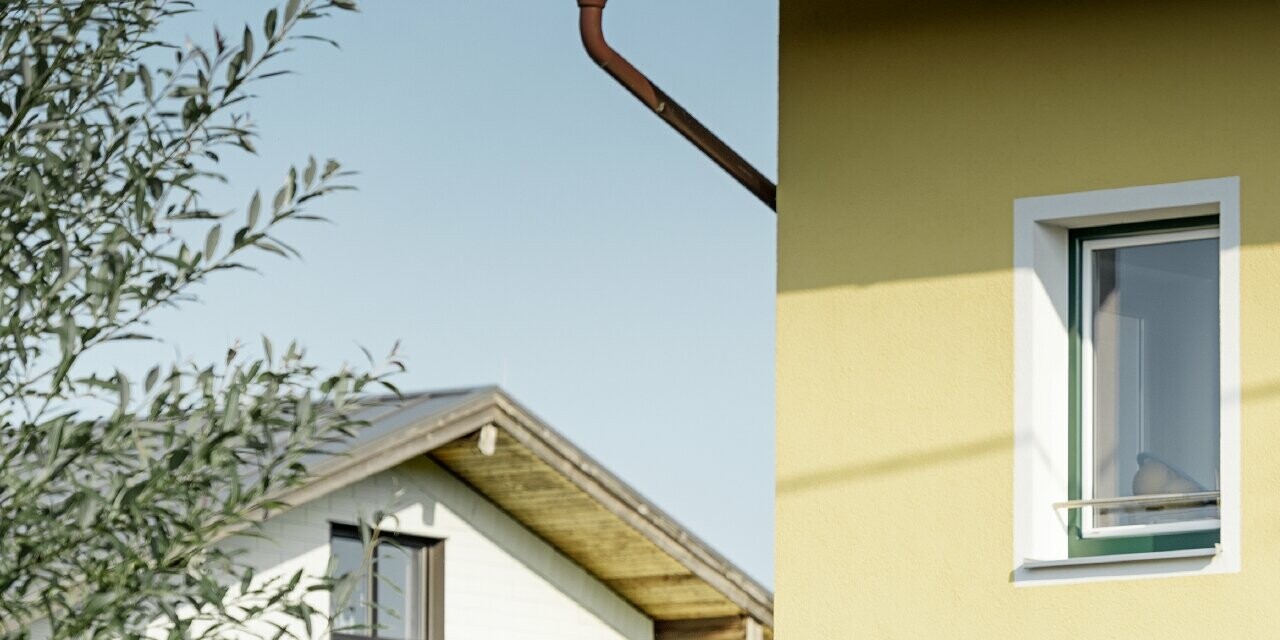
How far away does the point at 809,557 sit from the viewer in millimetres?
6980

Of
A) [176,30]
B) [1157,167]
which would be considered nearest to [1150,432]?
[1157,167]

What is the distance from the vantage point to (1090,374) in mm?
6812

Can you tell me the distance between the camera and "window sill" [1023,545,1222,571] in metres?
6.33

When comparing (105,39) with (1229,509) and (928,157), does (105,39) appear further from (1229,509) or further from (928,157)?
(1229,509)

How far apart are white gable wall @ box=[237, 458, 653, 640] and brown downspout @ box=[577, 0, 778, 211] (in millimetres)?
6709

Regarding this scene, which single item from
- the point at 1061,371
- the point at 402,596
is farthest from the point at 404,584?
the point at 1061,371

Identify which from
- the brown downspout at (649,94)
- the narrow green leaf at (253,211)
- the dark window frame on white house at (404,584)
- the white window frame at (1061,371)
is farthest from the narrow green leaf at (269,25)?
the dark window frame on white house at (404,584)

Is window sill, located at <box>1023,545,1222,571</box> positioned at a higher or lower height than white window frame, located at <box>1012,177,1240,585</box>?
lower

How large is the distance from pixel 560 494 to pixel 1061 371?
28.3 ft

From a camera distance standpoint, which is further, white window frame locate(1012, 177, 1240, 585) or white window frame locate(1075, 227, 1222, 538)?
white window frame locate(1075, 227, 1222, 538)

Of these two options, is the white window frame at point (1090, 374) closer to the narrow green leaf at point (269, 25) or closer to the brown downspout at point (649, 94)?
the brown downspout at point (649, 94)

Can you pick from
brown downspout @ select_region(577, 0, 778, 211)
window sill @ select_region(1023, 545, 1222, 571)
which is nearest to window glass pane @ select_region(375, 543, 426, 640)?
brown downspout @ select_region(577, 0, 778, 211)

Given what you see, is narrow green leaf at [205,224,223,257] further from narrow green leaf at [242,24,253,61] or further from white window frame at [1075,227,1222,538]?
white window frame at [1075,227,1222,538]

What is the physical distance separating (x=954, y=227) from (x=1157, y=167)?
0.69 meters
